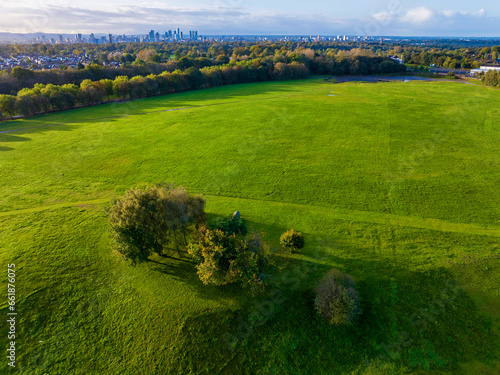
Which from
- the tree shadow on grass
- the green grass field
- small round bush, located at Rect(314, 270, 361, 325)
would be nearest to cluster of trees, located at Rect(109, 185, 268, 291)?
the green grass field

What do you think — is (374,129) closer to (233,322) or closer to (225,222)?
(225,222)

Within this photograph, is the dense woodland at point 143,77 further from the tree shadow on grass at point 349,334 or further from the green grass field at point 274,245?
the tree shadow on grass at point 349,334

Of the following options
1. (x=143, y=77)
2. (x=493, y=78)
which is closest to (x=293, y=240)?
(x=143, y=77)

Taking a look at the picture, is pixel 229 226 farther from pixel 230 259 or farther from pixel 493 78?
pixel 493 78

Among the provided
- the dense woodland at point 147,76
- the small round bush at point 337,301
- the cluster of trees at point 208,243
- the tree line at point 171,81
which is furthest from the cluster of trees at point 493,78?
the small round bush at point 337,301

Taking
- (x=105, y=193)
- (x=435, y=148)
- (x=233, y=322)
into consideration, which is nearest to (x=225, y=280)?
(x=233, y=322)

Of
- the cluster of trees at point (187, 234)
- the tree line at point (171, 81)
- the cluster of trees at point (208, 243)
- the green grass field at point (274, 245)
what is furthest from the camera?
the tree line at point (171, 81)
